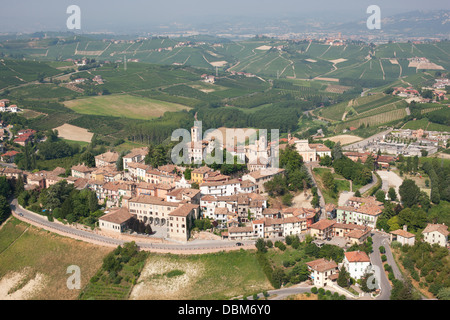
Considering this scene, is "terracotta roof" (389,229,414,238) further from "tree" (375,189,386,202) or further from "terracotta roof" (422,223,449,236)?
"tree" (375,189,386,202)

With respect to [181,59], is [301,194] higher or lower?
lower

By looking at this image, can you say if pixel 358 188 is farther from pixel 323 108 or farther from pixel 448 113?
pixel 323 108

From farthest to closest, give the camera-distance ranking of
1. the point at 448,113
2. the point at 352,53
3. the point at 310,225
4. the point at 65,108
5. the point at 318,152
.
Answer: the point at 352,53 < the point at 65,108 < the point at 448,113 < the point at 318,152 < the point at 310,225

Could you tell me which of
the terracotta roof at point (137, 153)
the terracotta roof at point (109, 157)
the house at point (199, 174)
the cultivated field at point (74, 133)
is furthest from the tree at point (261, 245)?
the cultivated field at point (74, 133)

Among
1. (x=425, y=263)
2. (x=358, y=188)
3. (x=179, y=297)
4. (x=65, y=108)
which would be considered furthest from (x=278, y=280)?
(x=65, y=108)

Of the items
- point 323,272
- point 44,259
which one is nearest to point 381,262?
point 323,272

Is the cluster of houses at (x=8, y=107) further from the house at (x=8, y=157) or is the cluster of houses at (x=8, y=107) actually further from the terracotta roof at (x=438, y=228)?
the terracotta roof at (x=438, y=228)

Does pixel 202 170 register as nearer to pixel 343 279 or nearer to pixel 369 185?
pixel 369 185
